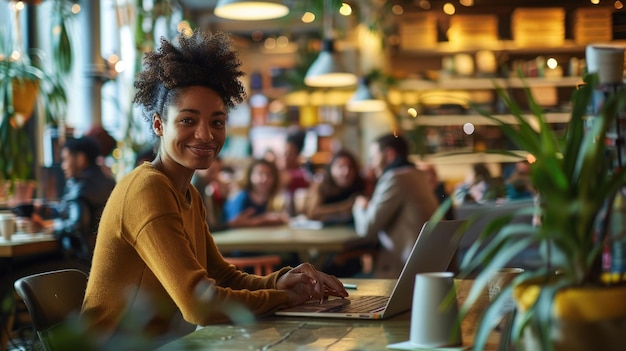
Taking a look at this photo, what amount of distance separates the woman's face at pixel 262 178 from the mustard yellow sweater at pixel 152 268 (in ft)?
14.2

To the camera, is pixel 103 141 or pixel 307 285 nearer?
pixel 307 285

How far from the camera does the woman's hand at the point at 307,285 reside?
7.26 ft

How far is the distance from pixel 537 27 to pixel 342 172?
3497mm

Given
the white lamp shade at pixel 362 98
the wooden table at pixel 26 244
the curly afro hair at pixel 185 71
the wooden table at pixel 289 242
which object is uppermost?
the white lamp shade at pixel 362 98

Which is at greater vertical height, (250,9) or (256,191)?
(250,9)

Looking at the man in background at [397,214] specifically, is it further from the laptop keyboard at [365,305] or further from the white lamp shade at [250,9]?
the laptop keyboard at [365,305]

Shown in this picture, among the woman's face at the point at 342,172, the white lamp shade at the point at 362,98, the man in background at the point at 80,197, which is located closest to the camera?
the man in background at the point at 80,197

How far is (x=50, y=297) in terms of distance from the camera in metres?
2.18

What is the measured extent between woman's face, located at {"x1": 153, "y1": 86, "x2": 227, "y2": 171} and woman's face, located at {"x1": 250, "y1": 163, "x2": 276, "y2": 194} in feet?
14.1

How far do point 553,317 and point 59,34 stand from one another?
4893mm

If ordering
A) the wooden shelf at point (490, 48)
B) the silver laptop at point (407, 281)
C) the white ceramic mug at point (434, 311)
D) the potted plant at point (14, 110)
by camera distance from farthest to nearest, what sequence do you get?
the wooden shelf at point (490, 48) → the potted plant at point (14, 110) → the silver laptop at point (407, 281) → the white ceramic mug at point (434, 311)

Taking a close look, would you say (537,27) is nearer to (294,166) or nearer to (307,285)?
(294,166)

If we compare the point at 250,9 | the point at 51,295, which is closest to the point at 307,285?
the point at 51,295

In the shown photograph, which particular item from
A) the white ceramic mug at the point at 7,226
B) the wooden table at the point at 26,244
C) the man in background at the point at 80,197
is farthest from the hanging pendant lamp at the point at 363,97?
the white ceramic mug at the point at 7,226
